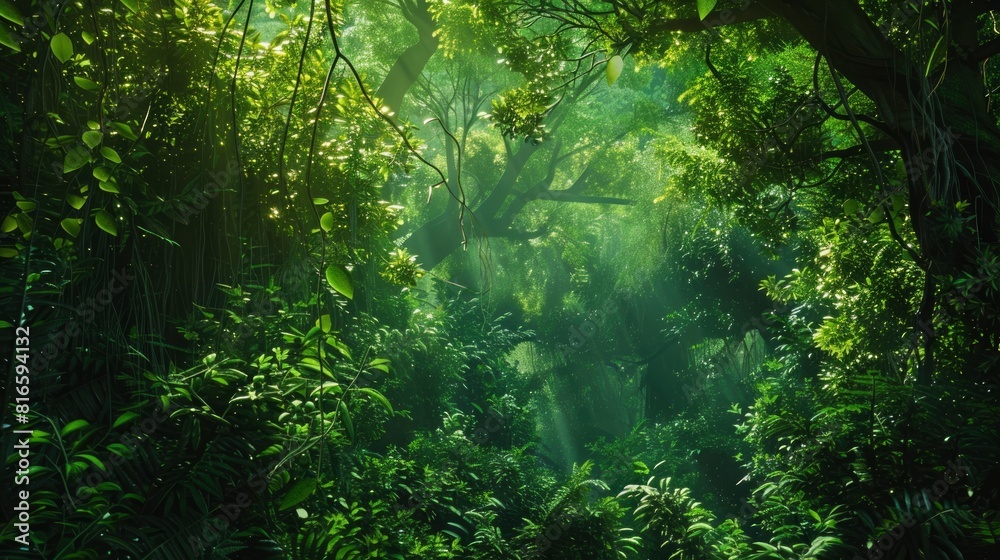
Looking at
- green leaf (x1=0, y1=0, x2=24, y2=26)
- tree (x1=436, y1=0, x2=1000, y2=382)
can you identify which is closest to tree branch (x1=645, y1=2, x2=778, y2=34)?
tree (x1=436, y1=0, x2=1000, y2=382)

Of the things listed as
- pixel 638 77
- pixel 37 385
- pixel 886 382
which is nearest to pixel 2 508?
pixel 37 385

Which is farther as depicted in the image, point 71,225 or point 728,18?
point 728,18

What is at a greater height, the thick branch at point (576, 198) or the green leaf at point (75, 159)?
the thick branch at point (576, 198)

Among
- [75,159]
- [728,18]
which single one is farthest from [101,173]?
[728,18]

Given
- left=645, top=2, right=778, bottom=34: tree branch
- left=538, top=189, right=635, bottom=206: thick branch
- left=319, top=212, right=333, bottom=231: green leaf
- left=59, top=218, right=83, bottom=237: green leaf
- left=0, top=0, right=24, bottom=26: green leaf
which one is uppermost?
left=538, top=189, right=635, bottom=206: thick branch

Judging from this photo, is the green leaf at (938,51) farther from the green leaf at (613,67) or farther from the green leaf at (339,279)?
the green leaf at (339,279)

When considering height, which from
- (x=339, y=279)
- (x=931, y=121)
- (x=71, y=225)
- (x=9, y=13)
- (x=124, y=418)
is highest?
(x=931, y=121)

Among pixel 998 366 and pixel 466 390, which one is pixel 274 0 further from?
pixel 466 390

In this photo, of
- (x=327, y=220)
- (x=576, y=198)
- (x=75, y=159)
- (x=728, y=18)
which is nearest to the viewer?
(x=327, y=220)

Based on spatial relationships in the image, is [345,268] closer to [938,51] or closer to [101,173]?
[101,173]

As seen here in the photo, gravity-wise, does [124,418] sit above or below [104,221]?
below

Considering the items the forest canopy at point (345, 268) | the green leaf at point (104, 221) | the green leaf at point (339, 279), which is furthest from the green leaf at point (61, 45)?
the green leaf at point (339, 279)

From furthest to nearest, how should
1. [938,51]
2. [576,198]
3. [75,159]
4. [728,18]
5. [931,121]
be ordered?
1. [576,198]
2. [728,18]
3. [931,121]
4. [938,51]
5. [75,159]

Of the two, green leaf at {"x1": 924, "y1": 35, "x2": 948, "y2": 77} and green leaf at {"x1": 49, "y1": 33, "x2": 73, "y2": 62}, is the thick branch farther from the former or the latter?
green leaf at {"x1": 49, "y1": 33, "x2": 73, "y2": 62}
